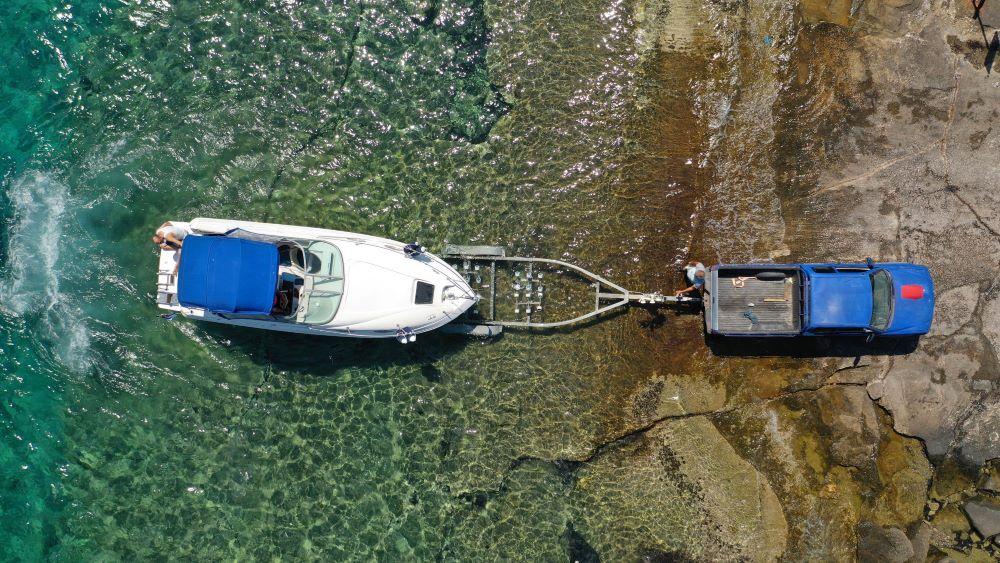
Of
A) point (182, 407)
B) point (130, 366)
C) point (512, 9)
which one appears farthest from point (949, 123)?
point (130, 366)

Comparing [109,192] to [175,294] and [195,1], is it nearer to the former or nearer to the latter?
[175,294]

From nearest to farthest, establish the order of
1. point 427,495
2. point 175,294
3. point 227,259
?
point 227,259, point 175,294, point 427,495

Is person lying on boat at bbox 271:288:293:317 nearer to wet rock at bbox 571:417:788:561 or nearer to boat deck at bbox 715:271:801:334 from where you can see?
wet rock at bbox 571:417:788:561

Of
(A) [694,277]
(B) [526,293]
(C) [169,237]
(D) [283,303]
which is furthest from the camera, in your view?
(B) [526,293]

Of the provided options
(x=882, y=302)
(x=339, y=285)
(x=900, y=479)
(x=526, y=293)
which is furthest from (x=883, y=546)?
(x=339, y=285)

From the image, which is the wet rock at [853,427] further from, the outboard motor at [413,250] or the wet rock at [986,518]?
the outboard motor at [413,250]

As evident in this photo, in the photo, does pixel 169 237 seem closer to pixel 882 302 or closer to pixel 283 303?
pixel 283 303
